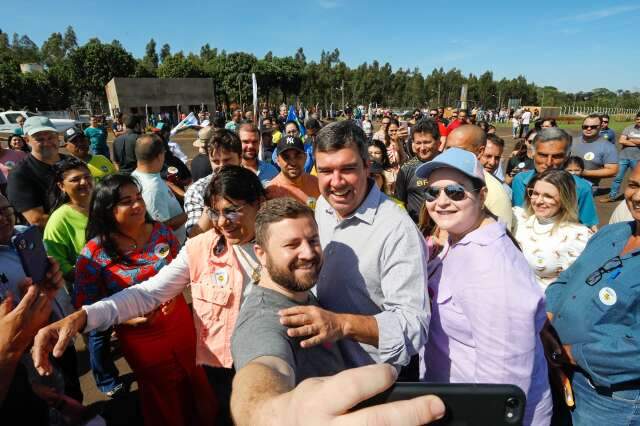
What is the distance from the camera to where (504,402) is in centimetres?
84

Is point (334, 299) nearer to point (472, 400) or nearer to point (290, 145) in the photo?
point (472, 400)

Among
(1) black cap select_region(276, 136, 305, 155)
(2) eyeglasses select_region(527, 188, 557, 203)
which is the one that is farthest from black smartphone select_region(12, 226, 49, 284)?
(2) eyeglasses select_region(527, 188, 557, 203)

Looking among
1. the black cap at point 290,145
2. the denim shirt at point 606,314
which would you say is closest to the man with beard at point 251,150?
the black cap at point 290,145

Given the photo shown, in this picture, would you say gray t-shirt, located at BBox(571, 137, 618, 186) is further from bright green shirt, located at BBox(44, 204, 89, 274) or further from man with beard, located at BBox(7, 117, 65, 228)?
man with beard, located at BBox(7, 117, 65, 228)

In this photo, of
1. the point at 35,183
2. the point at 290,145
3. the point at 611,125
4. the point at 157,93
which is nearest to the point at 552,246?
the point at 290,145

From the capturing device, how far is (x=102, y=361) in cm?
322

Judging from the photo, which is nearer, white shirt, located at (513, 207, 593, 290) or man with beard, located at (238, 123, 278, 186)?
white shirt, located at (513, 207, 593, 290)

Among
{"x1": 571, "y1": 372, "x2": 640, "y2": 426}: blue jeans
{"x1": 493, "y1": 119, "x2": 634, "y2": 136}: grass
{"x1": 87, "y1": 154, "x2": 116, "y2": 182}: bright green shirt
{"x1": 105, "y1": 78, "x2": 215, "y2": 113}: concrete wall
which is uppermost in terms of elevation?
{"x1": 105, "y1": 78, "x2": 215, "y2": 113}: concrete wall

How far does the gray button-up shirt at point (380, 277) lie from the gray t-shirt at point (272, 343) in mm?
223

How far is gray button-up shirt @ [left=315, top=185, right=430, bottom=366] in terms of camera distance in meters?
1.46

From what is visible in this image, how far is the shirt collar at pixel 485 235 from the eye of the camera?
1504 mm

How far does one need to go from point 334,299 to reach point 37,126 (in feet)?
15.1

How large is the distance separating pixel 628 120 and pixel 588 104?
84.9 ft

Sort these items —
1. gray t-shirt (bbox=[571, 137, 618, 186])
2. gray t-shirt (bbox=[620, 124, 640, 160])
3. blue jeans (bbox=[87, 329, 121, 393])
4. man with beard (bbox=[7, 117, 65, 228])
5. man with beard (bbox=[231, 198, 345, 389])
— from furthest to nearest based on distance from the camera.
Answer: gray t-shirt (bbox=[620, 124, 640, 160])
gray t-shirt (bbox=[571, 137, 618, 186])
man with beard (bbox=[7, 117, 65, 228])
blue jeans (bbox=[87, 329, 121, 393])
man with beard (bbox=[231, 198, 345, 389])
